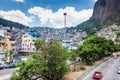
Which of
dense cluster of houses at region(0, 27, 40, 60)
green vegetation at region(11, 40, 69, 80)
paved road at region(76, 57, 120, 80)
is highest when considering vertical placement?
dense cluster of houses at region(0, 27, 40, 60)

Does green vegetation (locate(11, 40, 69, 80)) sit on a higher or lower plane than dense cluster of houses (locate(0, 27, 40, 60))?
lower

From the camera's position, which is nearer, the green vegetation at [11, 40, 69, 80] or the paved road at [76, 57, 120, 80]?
the green vegetation at [11, 40, 69, 80]

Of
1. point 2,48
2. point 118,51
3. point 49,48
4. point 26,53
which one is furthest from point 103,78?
point 118,51

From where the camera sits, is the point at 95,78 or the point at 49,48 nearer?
the point at 49,48

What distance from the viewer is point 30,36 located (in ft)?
354

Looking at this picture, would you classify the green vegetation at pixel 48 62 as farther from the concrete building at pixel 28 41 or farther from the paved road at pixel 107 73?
the concrete building at pixel 28 41

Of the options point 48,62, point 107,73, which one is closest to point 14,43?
point 107,73

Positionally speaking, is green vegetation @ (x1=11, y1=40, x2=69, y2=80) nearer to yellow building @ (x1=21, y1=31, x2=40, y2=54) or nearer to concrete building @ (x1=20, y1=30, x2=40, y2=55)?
concrete building @ (x1=20, y1=30, x2=40, y2=55)

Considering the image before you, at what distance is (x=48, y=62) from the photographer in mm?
39312

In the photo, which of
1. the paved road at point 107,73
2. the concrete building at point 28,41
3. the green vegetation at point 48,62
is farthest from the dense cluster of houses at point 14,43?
the green vegetation at point 48,62

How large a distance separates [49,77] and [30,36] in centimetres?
6864

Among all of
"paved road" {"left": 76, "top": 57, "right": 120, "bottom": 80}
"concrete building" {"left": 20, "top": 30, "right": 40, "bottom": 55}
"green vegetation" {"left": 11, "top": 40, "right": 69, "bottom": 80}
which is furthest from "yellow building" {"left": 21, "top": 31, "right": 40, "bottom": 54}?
"green vegetation" {"left": 11, "top": 40, "right": 69, "bottom": 80}

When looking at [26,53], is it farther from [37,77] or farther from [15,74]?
[15,74]

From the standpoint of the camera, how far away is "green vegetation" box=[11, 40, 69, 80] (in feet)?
123
